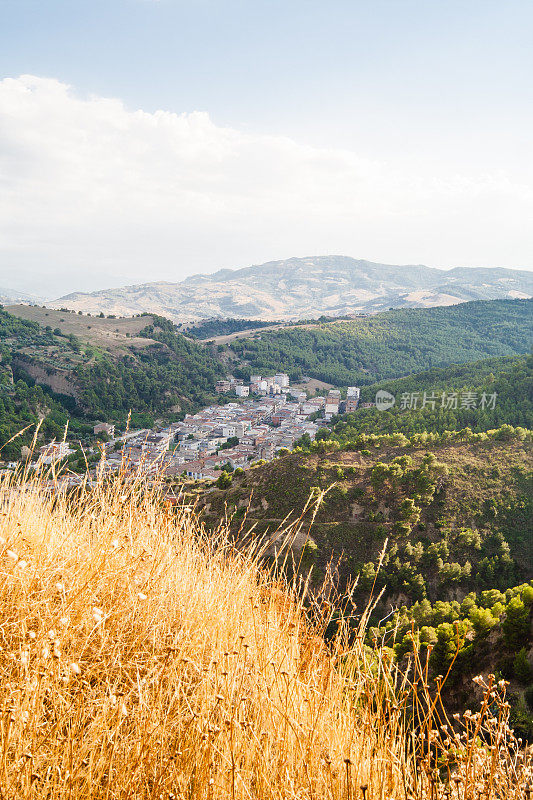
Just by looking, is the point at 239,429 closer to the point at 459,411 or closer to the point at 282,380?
the point at 282,380

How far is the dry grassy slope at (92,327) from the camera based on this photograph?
67512mm

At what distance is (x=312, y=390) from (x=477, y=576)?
5277cm

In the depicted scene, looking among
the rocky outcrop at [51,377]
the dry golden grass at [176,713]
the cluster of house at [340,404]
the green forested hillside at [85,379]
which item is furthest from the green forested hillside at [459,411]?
the rocky outcrop at [51,377]

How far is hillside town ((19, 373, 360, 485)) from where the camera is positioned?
37344 millimetres

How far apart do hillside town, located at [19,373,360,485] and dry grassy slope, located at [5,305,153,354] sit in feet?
50.8

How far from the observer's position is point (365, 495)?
19984 millimetres

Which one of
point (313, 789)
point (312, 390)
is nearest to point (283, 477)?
point (313, 789)

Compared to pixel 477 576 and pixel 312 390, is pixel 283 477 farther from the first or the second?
pixel 312 390

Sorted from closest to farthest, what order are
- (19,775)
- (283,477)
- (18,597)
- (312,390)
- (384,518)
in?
(19,775)
(18,597)
(384,518)
(283,477)
(312,390)

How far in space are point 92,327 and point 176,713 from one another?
3003 inches

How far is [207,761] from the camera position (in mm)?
1791

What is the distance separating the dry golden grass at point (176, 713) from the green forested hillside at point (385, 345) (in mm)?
67903

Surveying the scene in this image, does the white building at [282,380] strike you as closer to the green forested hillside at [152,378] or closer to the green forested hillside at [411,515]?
the green forested hillside at [152,378]

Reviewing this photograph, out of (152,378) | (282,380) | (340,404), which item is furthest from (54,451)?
(282,380)
